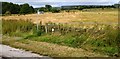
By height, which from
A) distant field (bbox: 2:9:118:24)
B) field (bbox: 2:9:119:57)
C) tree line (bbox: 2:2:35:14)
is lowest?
tree line (bbox: 2:2:35:14)

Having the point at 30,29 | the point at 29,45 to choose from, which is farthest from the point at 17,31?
the point at 29,45

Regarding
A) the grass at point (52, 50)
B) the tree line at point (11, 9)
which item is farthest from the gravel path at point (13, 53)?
the tree line at point (11, 9)

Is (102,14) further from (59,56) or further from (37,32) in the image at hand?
(59,56)

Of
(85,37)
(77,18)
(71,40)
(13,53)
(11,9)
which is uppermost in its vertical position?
(13,53)

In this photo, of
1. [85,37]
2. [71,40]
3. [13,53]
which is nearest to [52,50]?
[13,53]

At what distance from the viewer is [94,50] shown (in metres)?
13.4

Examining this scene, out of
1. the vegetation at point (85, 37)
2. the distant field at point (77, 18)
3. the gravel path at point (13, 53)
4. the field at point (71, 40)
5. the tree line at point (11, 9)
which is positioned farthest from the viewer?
the tree line at point (11, 9)

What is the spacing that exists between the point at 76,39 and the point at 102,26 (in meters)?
1.81

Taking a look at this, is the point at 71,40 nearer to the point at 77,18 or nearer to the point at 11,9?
the point at 77,18

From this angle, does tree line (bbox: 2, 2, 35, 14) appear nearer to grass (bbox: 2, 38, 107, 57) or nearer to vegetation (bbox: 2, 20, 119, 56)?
vegetation (bbox: 2, 20, 119, 56)

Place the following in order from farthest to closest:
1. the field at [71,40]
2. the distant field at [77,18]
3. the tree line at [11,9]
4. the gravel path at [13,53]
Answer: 1. the tree line at [11,9]
2. the distant field at [77,18]
3. the field at [71,40]
4. the gravel path at [13,53]

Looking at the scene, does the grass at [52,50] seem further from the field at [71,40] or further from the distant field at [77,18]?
the distant field at [77,18]

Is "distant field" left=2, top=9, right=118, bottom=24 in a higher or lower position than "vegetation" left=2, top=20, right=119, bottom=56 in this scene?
lower

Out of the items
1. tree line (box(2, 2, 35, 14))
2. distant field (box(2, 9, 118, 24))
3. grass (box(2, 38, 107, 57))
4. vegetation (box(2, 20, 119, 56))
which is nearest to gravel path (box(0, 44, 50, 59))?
grass (box(2, 38, 107, 57))
